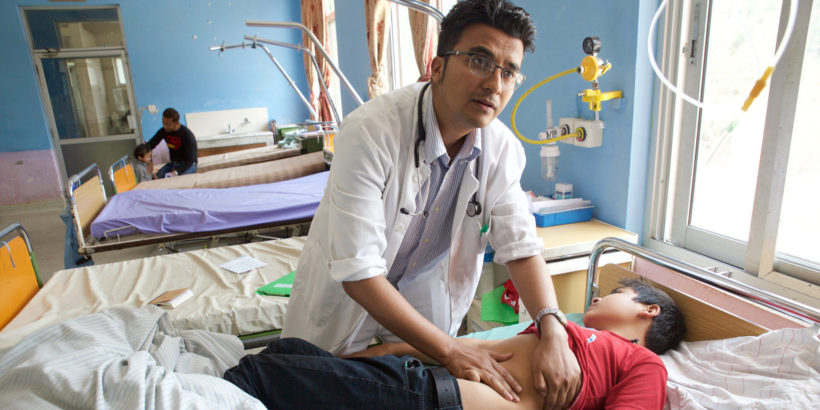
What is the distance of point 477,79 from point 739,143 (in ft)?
3.94

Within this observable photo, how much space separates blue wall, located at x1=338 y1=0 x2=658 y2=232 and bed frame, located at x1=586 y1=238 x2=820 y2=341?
412 mm

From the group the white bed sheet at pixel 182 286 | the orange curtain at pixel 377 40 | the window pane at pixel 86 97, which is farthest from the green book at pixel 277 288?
the window pane at pixel 86 97

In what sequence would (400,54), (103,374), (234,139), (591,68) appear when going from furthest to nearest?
(234,139)
(400,54)
(591,68)
(103,374)

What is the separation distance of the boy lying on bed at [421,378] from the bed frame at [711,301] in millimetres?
268

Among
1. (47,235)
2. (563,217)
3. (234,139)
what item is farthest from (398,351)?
(234,139)

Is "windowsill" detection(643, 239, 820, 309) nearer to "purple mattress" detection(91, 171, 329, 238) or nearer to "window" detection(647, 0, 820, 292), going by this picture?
"window" detection(647, 0, 820, 292)

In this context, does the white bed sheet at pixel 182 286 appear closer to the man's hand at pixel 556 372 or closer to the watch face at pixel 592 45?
the man's hand at pixel 556 372

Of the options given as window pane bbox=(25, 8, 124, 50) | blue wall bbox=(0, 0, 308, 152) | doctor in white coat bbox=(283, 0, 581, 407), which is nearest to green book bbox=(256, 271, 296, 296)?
doctor in white coat bbox=(283, 0, 581, 407)

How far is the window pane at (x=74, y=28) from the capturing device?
6332 mm

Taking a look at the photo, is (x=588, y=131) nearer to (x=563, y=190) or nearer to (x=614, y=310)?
(x=563, y=190)

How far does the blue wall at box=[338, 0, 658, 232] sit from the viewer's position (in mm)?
1912

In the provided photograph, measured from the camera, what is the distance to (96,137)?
6812mm

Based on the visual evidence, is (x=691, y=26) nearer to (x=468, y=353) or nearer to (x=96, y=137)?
(x=468, y=353)

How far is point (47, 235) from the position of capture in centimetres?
522
